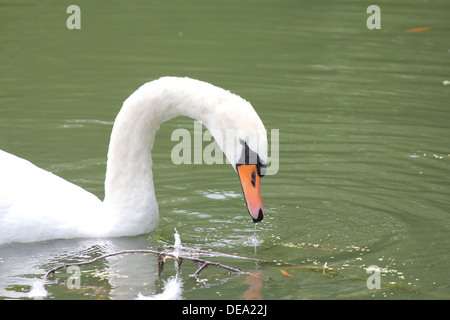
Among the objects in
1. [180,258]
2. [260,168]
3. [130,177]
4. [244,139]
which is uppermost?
[244,139]

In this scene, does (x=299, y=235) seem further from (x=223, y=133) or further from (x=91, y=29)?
(x=91, y=29)

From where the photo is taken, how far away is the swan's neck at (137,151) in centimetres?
618

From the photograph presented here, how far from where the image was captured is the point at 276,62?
12375mm

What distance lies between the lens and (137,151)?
6.48m

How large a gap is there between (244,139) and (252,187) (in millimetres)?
405

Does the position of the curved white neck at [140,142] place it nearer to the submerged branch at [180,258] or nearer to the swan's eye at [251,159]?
the swan's eye at [251,159]

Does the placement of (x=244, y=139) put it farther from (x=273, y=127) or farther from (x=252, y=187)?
(x=273, y=127)

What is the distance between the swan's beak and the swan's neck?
0.59 metres

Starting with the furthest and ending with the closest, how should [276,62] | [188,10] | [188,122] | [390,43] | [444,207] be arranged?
[188,10] < [390,43] < [276,62] < [188,122] < [444,207]

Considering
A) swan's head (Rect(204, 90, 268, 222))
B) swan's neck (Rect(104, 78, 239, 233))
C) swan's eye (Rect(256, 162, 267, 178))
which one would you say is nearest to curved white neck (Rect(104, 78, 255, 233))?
swan's neck (Rect(104, 78, 239, 233))

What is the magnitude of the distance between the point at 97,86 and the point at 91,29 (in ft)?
10.7

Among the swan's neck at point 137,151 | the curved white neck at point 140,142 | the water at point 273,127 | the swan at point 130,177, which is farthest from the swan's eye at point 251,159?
the water at point 273,127

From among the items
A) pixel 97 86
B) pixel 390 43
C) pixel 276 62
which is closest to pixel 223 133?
pixel 97 86

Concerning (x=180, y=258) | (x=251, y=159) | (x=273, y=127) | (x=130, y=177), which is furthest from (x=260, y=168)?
(x=273, y=127)
